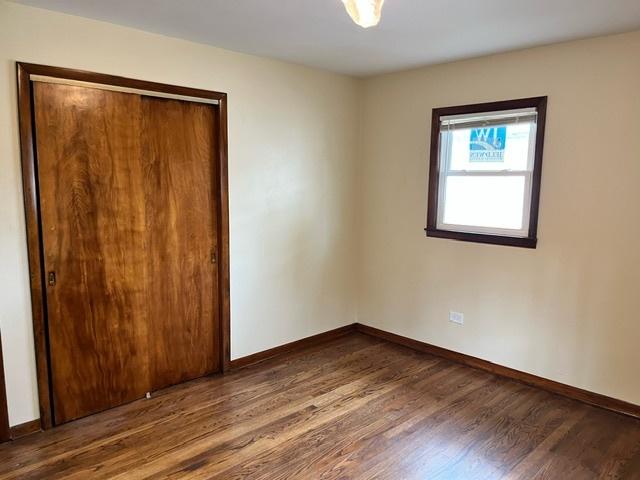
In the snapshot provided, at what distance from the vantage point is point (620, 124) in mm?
2836

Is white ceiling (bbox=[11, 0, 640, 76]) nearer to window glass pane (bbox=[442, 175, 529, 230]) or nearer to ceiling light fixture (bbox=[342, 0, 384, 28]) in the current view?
ceiling light fixture (bbox=[342, 0, 384, 28])

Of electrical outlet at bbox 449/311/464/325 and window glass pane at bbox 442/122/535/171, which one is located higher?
window glass pane at bbox 442/122/535/171

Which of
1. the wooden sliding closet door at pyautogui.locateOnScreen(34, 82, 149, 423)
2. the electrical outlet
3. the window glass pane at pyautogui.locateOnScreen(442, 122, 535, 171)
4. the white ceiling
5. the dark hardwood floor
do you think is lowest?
the dark hardwood floor

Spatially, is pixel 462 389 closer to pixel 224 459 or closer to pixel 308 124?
pixel 224 459

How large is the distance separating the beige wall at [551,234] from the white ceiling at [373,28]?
0.26m

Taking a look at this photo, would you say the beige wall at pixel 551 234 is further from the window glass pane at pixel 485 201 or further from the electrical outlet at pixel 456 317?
the window glass pane at pixel 485 201

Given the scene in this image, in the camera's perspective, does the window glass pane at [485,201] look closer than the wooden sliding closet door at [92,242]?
No

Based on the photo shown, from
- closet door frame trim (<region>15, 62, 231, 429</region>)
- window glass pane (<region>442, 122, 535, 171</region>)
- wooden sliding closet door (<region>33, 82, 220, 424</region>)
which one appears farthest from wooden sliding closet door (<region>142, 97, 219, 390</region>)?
window glass pane (<region>442, 122, 535, 171</region>)

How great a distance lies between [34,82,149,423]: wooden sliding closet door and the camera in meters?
2.62

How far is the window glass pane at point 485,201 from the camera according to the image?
3.36 metres

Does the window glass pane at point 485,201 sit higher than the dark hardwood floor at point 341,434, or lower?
higher

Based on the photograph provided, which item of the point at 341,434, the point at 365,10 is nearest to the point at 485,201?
the point at 341,434

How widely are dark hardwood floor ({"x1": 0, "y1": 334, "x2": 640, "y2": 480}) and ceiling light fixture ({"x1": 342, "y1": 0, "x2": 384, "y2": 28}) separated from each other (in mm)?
2137

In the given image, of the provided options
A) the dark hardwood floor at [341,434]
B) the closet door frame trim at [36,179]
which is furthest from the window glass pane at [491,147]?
the closet door frame trim at [36,179]
